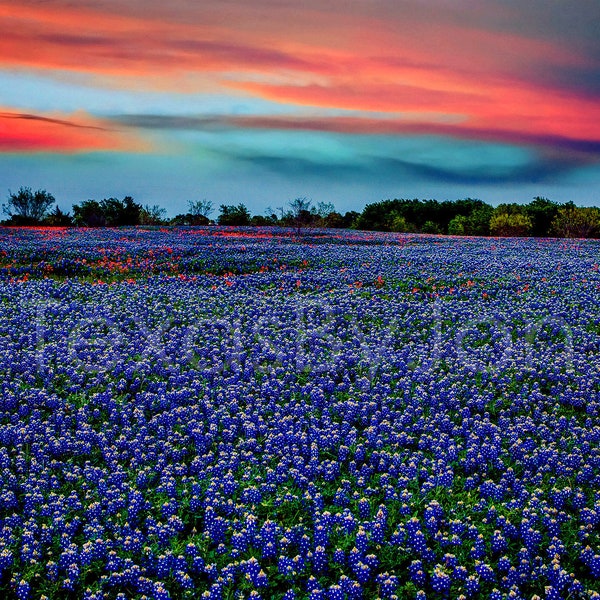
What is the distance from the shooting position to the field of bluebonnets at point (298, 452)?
5.16m

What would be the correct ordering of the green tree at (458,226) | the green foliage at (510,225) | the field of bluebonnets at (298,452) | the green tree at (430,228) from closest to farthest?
the field of bluebonnets at (298,452) < the green foliage at (510,225) < the green tree at (458,226) < the green tree at (430,228)

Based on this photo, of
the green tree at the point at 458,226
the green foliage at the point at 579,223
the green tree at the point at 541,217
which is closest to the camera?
the green foliage at the point at 579,223

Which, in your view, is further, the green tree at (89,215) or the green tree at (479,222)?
the green tree at (479,222)

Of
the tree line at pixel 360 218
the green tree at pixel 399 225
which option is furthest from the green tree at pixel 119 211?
the green tree at pixel 399 225

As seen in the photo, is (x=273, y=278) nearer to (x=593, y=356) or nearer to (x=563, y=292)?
(x=563, y=292)

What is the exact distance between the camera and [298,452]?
22.8ft

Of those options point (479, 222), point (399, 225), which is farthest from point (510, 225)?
point (399, 225)

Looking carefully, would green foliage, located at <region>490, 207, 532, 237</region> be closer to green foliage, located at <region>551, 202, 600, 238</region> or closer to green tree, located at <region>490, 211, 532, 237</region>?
green tree, located at <region>490, 211, 532, 237</region>

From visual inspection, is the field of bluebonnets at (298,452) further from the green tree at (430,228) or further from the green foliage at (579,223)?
the green tree at (430,228)

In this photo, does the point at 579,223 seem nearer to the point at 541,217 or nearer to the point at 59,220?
the point at 541,217

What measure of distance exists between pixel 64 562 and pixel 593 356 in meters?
9.09

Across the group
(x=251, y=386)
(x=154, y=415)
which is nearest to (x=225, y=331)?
(x=251, y=386)

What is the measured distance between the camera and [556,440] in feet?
24.5

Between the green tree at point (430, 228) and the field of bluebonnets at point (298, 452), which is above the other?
the green tree at point (430, 228)
